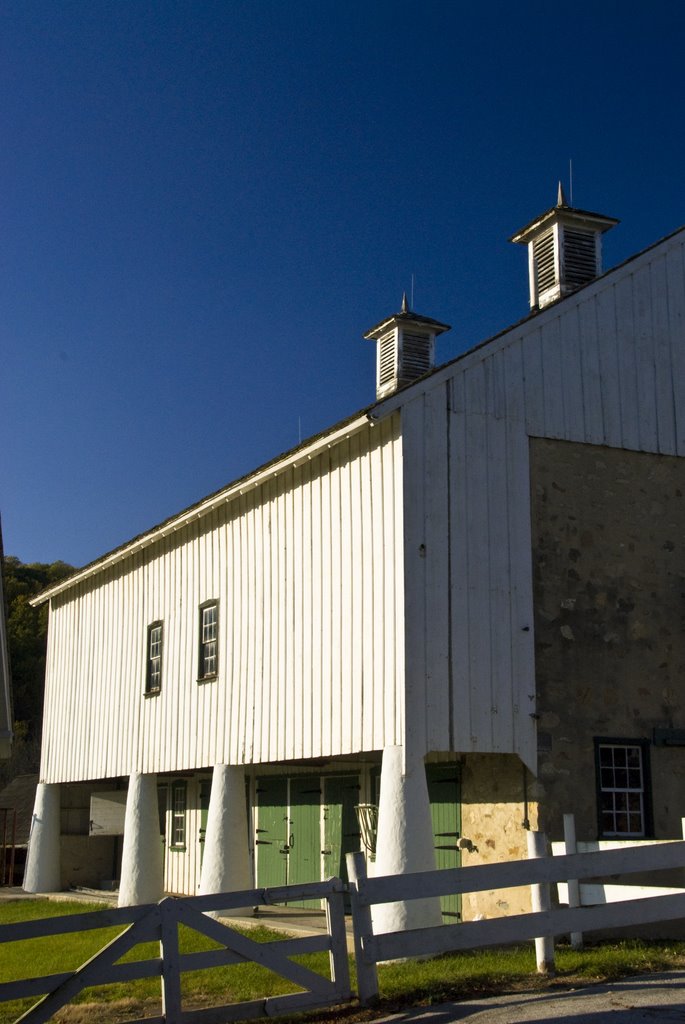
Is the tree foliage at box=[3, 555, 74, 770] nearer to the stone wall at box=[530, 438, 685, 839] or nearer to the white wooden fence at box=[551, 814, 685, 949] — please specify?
the stone wall at box=[530, 438, 685, 839]

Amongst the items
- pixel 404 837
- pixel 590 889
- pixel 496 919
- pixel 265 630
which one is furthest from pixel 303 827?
pixel 496 919

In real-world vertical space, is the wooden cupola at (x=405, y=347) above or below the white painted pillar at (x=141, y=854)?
Result: above

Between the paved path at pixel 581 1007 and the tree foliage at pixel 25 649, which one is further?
the tree foliage at pixel 25 649

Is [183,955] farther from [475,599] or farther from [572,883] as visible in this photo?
[475,599]

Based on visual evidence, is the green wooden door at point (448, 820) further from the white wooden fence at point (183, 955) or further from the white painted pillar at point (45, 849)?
the white painted pillar at point (45, 849)

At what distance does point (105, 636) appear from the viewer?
24797 millimetres

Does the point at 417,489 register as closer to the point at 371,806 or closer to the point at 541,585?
the point at 541,585

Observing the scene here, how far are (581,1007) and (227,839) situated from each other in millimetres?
9909

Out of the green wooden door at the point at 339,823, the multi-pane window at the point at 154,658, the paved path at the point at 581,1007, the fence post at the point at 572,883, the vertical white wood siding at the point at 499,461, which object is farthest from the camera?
the multi-pane window at the point at 154,658

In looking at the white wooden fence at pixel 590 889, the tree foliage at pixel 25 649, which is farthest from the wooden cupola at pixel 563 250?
the tree foliage at pixel 25 649

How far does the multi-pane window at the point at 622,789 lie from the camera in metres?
15.7

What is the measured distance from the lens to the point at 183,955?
9.42 metres

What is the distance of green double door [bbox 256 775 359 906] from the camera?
19.9 metres

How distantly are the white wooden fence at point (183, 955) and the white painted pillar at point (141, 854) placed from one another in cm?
1143
